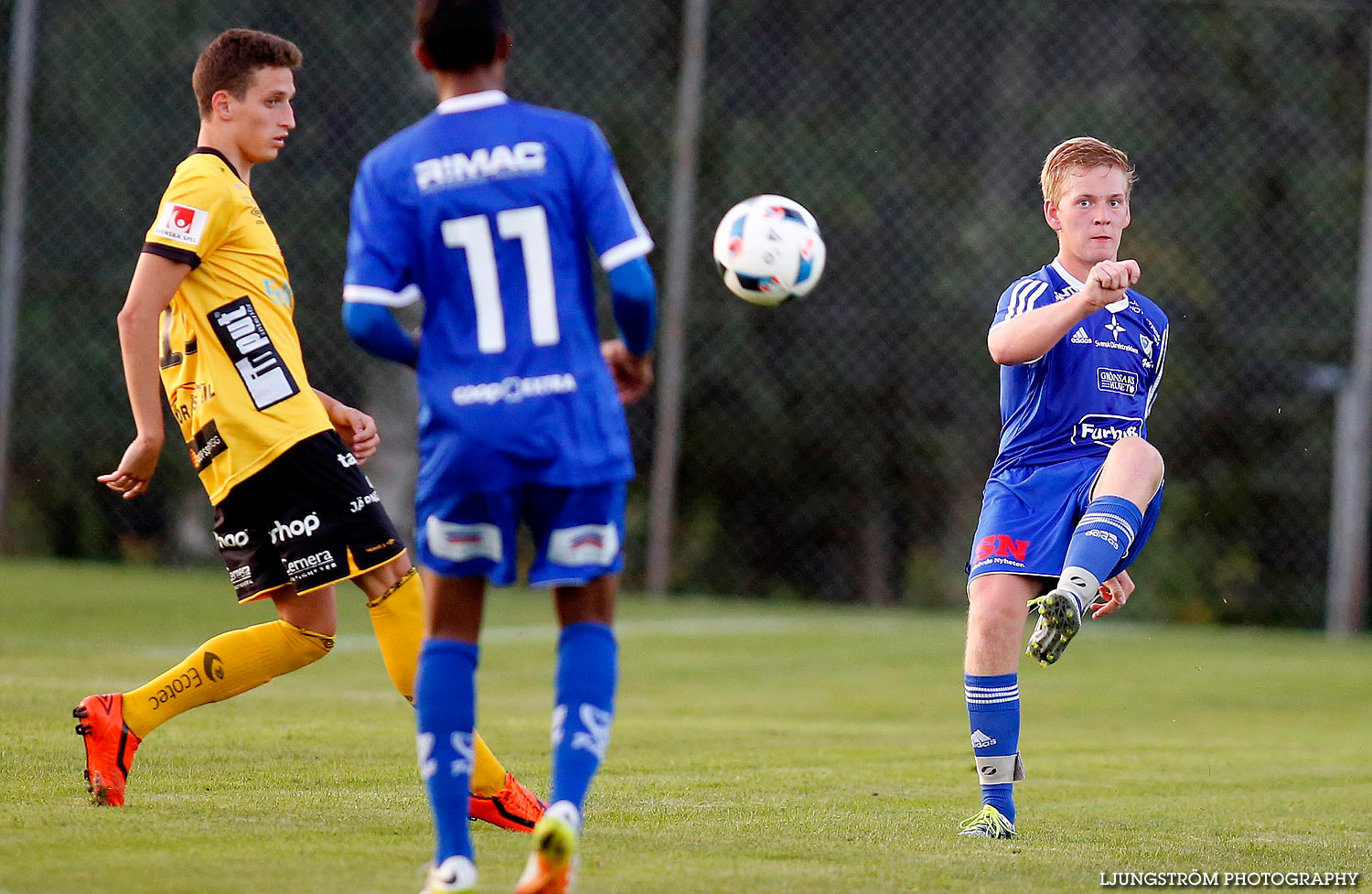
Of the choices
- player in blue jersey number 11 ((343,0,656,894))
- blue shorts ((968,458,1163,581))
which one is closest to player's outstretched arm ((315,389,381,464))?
player in blue jersey number 11 ((343,0,656,894))

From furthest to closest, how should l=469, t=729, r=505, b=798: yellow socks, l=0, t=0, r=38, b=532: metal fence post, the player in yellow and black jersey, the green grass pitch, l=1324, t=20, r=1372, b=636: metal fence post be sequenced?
l=0, t=0, r=38, b=532: metal fence post, l=1324, t=20, r=1372, b=636: metal fence post, the player in yellow and black jersey, l=469, t=729, r=505, b=798: yellow socks, the green grass pitch

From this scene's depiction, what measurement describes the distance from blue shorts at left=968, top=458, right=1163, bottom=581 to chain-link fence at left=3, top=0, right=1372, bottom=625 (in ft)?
27.5

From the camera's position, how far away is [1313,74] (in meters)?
13.6

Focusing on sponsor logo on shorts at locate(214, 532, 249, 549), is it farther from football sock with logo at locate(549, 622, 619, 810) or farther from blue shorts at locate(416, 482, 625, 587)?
football sock with logo at locate(549, 622, 619, 810)

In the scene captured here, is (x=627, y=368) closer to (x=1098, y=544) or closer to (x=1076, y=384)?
(x=1098, y=544)

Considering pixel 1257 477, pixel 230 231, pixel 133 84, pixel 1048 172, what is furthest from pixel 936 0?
pixel 230 231

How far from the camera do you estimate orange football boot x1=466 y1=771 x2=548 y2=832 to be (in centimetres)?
423

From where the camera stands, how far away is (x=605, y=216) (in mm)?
3426

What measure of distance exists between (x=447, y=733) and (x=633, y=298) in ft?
2.99

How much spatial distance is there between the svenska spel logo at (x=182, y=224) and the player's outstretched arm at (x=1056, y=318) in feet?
6.68

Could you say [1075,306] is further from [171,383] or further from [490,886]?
[171,383]

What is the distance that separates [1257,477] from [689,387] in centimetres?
429

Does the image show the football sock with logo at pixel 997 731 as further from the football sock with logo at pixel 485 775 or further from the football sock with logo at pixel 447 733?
the football sock with logo at pixel 447 733

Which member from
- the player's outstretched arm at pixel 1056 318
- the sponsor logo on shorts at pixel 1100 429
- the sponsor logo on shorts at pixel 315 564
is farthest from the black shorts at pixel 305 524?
the sponsor logo on shorts at pixel 1100 429
